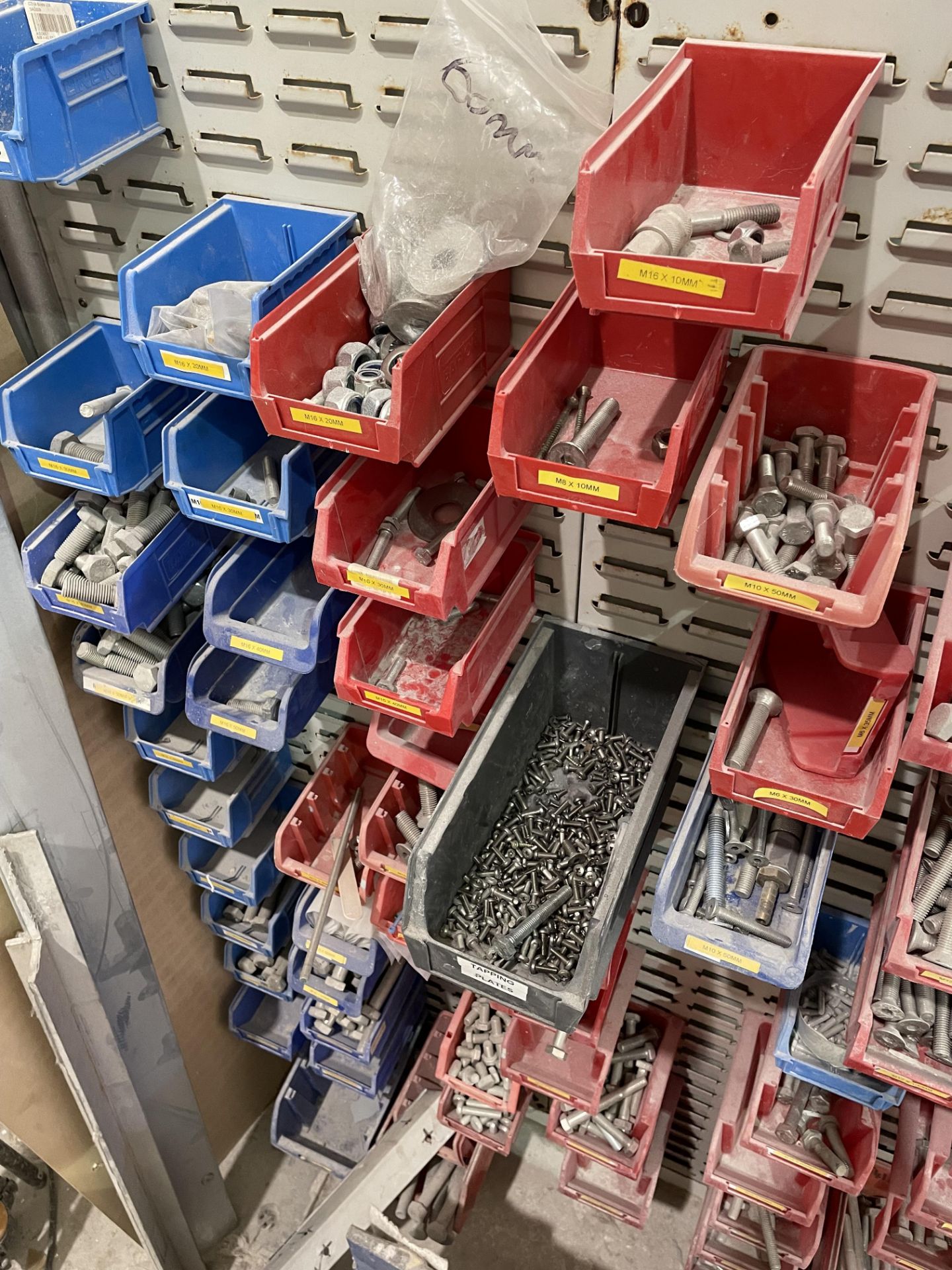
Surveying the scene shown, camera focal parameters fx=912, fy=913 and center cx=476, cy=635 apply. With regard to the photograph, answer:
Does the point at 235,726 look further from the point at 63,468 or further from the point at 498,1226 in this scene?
the point at 498,1226

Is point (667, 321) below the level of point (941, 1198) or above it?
above

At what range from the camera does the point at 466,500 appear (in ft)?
6.25

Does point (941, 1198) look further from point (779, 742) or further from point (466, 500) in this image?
point (466, 500)

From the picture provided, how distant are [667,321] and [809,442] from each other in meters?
0.34

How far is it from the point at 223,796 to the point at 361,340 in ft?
4.73

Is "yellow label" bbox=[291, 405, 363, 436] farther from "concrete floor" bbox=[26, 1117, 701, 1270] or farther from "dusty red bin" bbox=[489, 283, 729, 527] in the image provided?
"concrete floor" bbox=[26, 1117, 701, 1270]

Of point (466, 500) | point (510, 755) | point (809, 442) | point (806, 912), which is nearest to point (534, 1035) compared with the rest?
point (510, 755)

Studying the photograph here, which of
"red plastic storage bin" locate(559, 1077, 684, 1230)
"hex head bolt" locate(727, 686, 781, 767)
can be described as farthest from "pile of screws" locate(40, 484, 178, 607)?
"red plastic storage bin" locate(559, 1077, 684, 1230)

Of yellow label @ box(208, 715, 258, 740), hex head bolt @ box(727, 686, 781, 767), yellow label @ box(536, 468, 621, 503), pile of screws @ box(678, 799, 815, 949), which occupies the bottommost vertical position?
pile of screws @ box(678, 799, 815, 949)

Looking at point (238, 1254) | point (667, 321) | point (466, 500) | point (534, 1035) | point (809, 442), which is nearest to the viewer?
point (809, 442)

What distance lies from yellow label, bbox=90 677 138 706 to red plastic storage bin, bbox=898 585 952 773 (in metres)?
1.63

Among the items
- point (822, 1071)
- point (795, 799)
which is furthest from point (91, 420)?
point (822, 1071)

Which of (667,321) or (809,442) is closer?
(809,442)

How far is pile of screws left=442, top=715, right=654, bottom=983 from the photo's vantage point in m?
1.93
